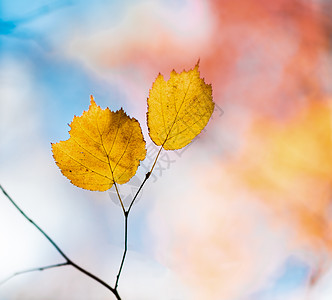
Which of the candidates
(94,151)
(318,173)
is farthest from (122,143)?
(318,173)

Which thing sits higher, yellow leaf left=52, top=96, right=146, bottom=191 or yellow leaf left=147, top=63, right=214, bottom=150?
yellow leaf left=147, top=63, right=214, bottom=150

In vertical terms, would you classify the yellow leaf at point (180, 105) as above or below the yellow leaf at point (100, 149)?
above

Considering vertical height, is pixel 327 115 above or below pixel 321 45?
below

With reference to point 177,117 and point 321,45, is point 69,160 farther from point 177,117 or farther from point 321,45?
point 321,45
